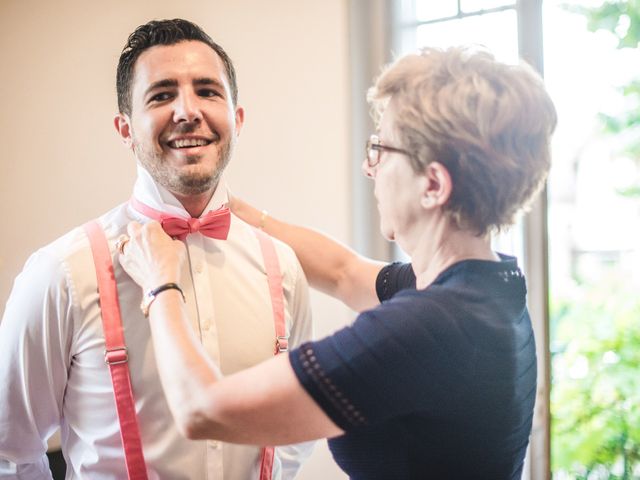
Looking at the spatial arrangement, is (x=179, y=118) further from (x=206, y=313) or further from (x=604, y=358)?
(x=604, y=358)

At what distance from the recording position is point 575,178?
2.80 meters

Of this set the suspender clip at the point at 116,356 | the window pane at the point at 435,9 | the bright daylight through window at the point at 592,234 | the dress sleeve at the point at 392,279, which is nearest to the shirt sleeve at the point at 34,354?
the suspender clip at the point at 116,356

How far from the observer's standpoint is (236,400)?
120 cm

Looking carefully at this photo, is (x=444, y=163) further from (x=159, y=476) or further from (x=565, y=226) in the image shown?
(x=565, y=226)

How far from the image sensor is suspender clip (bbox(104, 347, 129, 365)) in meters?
1.50

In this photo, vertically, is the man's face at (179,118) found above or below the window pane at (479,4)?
below

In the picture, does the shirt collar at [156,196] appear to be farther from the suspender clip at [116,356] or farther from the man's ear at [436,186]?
the man's ear at [436,186]

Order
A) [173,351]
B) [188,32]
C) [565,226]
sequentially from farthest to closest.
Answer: [565,226] → [188,32] → [173,351]

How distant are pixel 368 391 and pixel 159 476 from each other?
0.60m

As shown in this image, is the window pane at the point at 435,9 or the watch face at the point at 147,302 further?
the window pane at the point at 435,9

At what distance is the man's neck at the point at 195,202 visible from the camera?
1.69m

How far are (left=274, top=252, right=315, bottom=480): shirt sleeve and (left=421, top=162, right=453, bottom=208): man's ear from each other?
1.91ft

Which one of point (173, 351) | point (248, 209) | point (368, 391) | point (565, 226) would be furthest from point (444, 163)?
point (565, 226)

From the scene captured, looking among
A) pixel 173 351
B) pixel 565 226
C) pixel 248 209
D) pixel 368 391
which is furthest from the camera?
pixel 565 226
